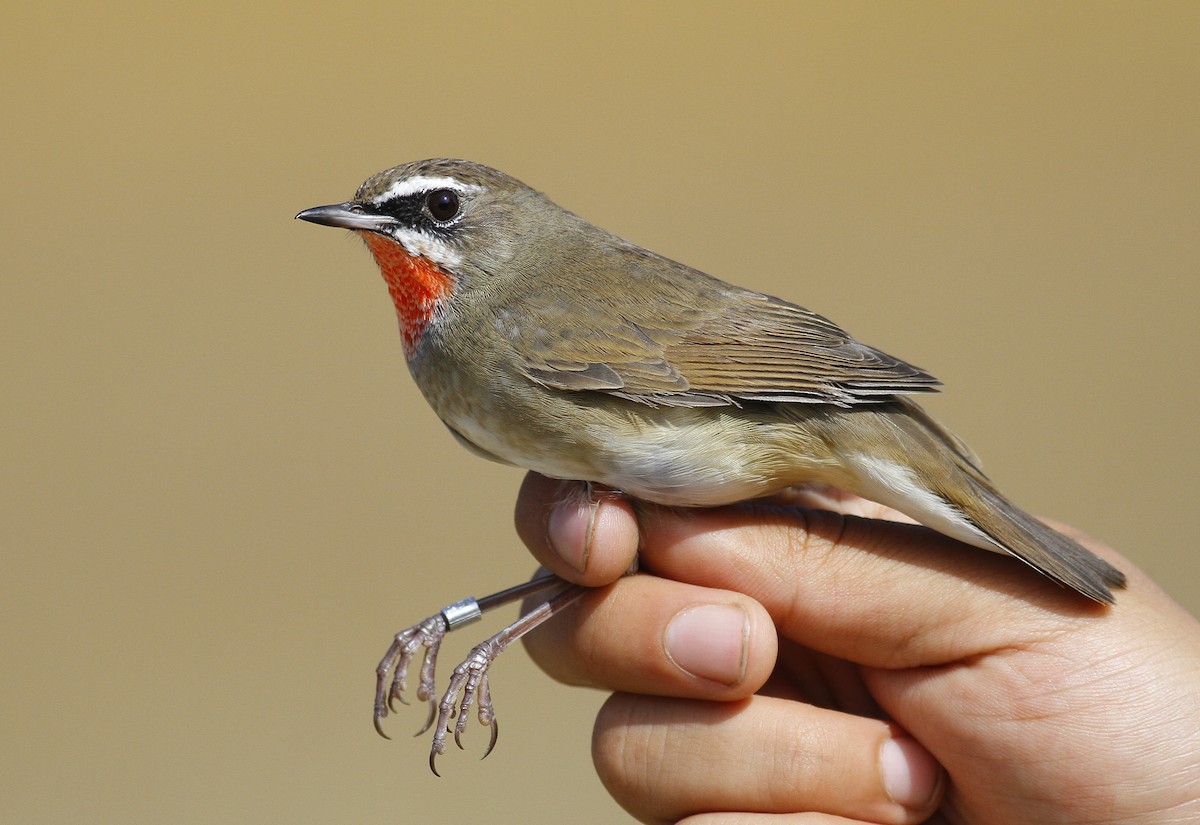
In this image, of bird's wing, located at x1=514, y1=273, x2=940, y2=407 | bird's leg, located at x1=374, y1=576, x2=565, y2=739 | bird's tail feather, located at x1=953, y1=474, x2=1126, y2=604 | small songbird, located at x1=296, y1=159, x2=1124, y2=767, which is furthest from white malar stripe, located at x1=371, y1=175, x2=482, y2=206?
bird's tail feather, located at x1=953, y1=474, x2=1126, y2=604

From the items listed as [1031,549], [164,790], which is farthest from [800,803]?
[164,790]

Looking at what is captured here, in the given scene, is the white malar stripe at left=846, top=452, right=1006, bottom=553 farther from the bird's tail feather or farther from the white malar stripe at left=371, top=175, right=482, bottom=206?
the white malar stripe at left=371, top=175, right=482, bottom=206

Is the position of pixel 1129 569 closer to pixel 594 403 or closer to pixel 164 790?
pixel 594 403

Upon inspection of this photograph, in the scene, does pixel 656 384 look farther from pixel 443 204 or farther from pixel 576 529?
A: pixel 443 204

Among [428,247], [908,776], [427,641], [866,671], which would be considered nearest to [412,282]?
[428,247]

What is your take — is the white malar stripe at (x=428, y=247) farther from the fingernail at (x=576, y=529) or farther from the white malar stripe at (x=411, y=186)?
the fingernail at (x=576, y=529)

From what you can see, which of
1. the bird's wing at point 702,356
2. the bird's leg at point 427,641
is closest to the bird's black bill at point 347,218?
the bird's wing at point 702,356
